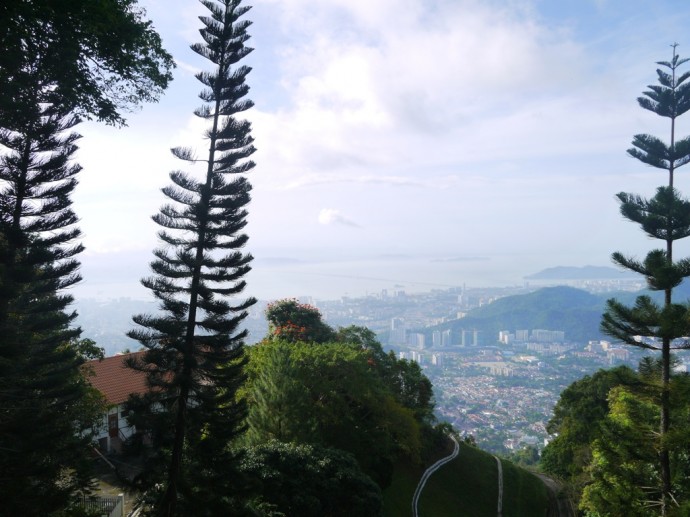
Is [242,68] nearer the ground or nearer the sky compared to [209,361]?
nearer the sky

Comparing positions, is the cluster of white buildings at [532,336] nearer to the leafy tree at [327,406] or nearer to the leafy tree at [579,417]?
the leafy tree at [579,417]

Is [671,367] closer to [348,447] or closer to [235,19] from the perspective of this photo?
[348,447]

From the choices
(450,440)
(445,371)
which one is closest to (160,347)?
(450,440)

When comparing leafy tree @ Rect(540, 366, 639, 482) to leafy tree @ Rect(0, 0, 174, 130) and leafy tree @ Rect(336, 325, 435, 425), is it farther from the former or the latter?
leafy tree @ Rect(0, 0, 174, 130)

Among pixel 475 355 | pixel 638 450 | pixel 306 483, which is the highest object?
pixel 638 450

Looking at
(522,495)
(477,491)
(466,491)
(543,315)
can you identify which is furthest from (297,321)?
(543,315)

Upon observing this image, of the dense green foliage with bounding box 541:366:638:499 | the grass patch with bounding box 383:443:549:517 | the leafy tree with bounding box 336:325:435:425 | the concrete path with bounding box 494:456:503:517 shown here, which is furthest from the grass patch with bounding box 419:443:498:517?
the dense green foliage with bounding box 541:366:638:499

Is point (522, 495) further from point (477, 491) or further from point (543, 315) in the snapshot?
point (543, 315)
